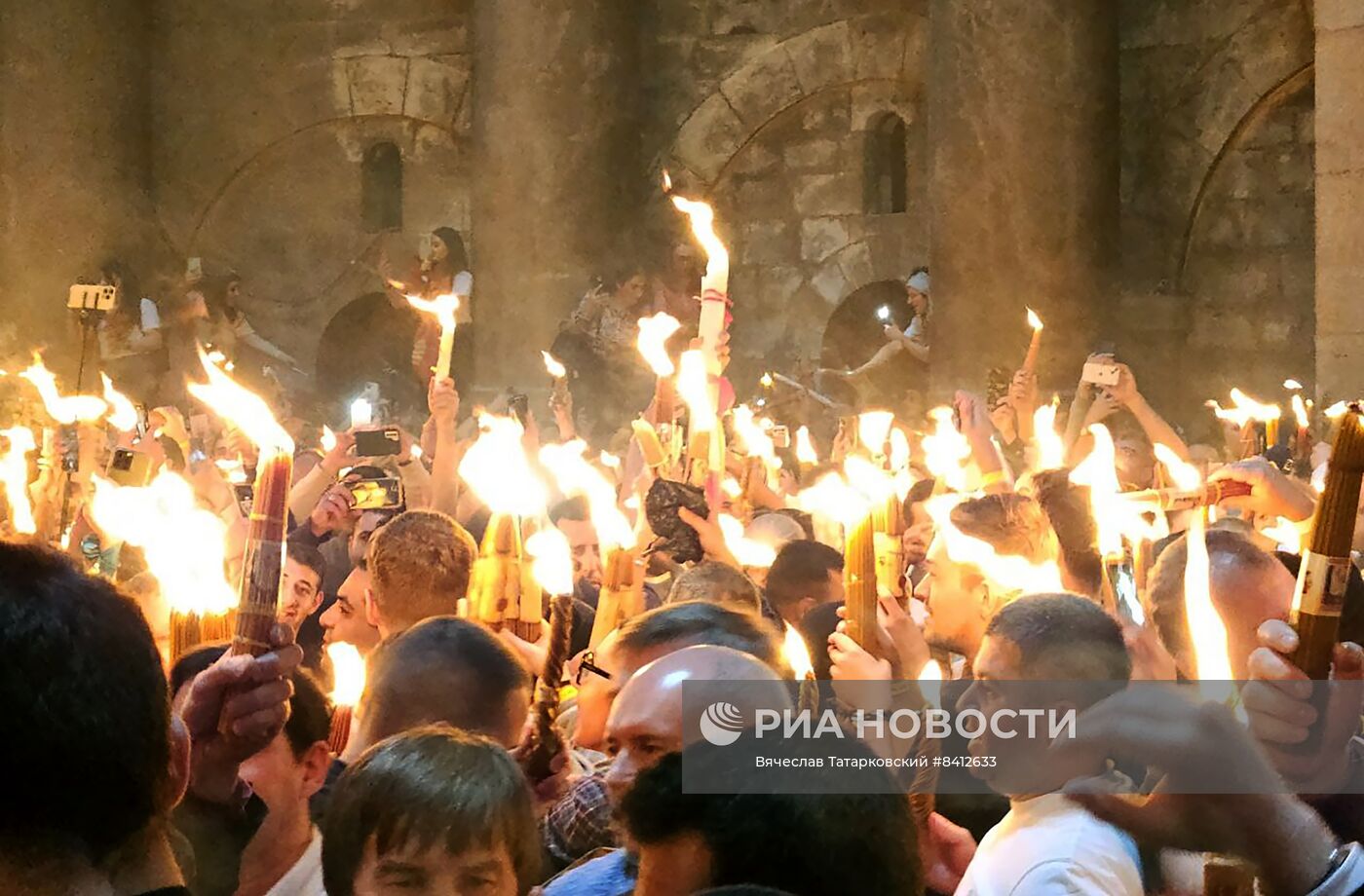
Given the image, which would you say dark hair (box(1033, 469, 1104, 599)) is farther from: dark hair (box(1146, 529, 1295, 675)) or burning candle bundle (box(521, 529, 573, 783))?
burning candle bundle (box(521, 529, 573, 783))

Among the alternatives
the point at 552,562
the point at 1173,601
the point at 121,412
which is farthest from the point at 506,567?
the point at 121,412

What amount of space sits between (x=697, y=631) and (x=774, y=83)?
11.3m

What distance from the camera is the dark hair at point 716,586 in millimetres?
3990

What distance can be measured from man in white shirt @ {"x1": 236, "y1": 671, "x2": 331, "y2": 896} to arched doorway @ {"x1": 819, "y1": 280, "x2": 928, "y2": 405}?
36.8 feet

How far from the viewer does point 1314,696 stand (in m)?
1.97

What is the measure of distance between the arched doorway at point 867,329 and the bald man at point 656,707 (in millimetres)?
11026

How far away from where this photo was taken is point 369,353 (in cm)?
1572

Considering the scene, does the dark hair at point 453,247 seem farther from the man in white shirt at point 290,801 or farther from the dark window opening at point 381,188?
the man in white shirt at point 290,801

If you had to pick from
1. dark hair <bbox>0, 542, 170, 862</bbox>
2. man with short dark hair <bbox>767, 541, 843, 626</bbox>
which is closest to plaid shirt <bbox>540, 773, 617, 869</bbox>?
dark hair <bbox>0, 542, 170, 862</bbox>

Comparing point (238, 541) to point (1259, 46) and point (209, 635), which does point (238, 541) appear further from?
point (1259, 46)

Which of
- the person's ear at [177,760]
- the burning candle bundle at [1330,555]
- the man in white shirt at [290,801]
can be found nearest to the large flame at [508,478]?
the man in white shirt at [290,801]

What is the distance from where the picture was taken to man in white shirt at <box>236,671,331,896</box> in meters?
2.52

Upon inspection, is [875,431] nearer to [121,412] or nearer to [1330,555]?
[121,412]

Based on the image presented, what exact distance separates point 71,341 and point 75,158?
5.12 feet
